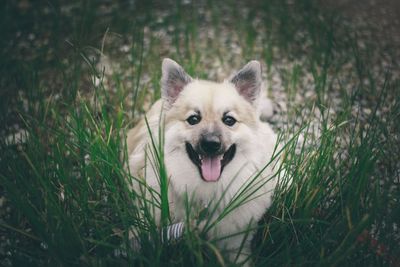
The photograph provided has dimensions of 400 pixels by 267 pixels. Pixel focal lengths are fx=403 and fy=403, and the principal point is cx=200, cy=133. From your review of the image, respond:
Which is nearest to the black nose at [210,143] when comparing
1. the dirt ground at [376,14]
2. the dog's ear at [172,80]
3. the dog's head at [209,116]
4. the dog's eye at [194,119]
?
the dog's head at [209,116]

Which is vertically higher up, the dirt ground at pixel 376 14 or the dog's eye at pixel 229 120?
the dirt ground at pixel 376 14

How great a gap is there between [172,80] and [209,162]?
0.57m

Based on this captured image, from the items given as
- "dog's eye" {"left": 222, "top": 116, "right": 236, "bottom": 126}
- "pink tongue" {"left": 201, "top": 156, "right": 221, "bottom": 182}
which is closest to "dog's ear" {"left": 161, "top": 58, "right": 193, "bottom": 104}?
"dog's eye" {"left": 222, "top": 116, "right": 236, "bottom": 126}

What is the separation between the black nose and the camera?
6.89ft

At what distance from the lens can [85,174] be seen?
2.25 m

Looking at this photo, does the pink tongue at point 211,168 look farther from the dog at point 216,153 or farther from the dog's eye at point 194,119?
the dog's eye at point 194,119

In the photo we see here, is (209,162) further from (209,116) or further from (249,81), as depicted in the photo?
(249,81)

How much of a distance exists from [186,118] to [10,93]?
1.77m

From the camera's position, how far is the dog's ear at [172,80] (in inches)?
91.4

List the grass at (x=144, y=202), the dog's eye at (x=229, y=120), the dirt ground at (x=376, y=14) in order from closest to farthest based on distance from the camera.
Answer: the grass at (x=144, y=202), the dog's eye at (x=229, y=120), the dirt ground at (x=376, y=14)

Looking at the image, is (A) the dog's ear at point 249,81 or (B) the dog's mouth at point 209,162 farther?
(A) the dog's ear at point 249,81

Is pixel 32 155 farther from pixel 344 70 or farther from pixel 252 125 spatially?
pixel 344 70

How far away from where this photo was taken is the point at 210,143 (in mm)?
2102

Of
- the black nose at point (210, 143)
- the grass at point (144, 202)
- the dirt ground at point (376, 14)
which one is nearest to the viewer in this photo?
the grass at point (144, 202)
